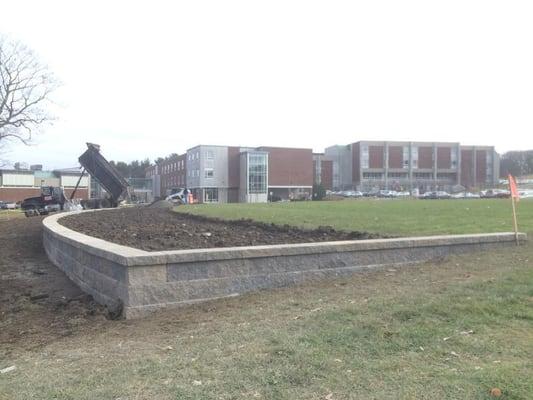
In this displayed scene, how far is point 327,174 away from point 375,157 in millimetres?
12306

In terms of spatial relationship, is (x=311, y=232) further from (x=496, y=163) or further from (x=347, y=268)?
(x=496, y=163)

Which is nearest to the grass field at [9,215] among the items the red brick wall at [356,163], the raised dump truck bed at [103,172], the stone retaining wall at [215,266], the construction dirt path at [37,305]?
the raised dump truck bed at [103,172]

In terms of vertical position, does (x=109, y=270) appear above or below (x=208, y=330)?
above

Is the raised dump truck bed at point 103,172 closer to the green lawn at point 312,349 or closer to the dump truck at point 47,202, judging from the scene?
the dump truck at point 47,202

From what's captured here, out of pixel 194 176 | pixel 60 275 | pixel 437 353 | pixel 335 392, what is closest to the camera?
pixel 335 392

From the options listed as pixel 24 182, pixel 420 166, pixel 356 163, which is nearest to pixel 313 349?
pixel 24 182

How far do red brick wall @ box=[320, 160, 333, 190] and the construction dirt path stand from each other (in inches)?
4452

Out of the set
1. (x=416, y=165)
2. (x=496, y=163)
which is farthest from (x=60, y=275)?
(x=496, y=163)

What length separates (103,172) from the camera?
31828 mm

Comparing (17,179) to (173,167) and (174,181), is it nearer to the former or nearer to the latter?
(174,181)

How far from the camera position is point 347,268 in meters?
7.37

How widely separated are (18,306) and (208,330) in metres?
3.35

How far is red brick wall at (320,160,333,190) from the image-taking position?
404ft

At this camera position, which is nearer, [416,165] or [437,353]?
[437,353]
